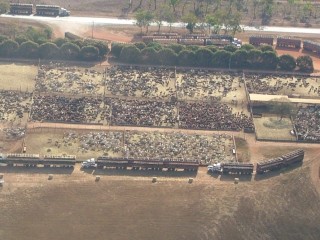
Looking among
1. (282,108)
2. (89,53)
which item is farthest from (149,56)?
(282,108)

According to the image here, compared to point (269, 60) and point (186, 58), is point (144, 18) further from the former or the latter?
point (269, 60)

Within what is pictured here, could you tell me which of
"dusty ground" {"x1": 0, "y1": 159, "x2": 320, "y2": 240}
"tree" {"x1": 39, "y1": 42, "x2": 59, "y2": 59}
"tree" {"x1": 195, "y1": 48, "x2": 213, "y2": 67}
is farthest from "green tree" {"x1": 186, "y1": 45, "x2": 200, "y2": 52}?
"dusty ground" {"x1": 0, "y1": 159, "x2": 320, "y2": 240}

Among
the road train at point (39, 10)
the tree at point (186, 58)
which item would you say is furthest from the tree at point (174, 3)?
the tree at point (186, 58)

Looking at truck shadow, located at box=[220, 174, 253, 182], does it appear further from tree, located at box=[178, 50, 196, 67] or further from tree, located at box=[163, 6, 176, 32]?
tree, located at box=[163, 6, 176, 32]

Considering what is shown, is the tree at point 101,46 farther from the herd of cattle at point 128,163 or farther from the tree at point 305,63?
the tree at point 305,63

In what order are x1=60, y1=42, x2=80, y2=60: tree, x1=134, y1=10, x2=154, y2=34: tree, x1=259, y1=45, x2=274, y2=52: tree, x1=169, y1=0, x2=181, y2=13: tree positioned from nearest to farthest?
x1=60, y1=42, x2=80, y2=60: tree → x1=259, y1=45, x2=274, y2=52: tree → x1=134, y1=10, x2=154, y2=34: tree → x1=169, y1=0, x2=181, y2=13: tree

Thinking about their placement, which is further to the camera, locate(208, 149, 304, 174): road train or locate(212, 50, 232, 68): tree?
locate(212, 50, 232, 68): tree


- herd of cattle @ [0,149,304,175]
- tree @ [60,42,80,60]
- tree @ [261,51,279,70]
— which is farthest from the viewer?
tree @ [261,51,279,70]

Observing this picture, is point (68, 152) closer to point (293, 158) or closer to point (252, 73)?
point (293, 158)
